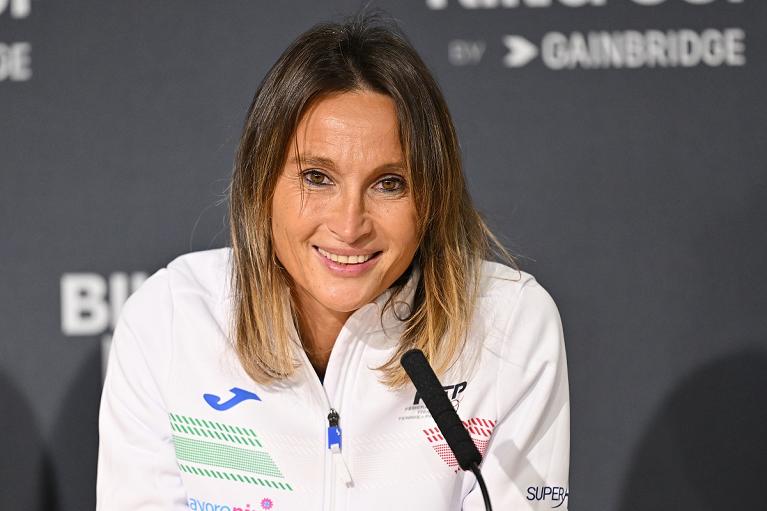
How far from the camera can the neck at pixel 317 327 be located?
4.89 feet

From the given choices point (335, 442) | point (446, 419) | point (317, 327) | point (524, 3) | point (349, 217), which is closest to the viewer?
point (446, 419)

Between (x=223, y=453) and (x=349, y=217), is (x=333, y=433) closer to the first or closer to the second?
(x=223, y=453)

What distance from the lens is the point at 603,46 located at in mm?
1944

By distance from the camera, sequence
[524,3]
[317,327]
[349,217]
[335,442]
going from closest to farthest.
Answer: [349,217] < [335,442] < [317,327] < [524,3]

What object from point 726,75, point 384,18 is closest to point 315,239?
point 384,18

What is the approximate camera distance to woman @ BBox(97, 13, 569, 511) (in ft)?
4.35

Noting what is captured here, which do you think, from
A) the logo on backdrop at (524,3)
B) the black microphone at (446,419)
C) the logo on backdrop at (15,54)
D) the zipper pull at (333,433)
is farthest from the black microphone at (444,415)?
the logo on backdrop at (15,54)

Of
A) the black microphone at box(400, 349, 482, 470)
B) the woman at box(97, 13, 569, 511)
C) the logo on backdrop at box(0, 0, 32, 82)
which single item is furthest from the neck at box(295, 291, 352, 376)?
the logo on backdrop at box(0, 0, 32, 82)

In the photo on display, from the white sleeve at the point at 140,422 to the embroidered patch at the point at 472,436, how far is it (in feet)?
1.33

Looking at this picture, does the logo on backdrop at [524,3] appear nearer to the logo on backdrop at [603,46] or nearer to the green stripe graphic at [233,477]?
the logo on backdrop at [603,46]

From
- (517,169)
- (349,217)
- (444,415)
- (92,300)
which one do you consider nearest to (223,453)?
(349,217)

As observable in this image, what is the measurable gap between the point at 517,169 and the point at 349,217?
77 cm

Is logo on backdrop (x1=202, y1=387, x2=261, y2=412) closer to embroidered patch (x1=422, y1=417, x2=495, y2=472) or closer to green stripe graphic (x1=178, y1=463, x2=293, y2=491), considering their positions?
green stripe graphic (x1=178, y1=463, x2=293, y2=491)

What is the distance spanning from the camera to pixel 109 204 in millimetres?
1976
